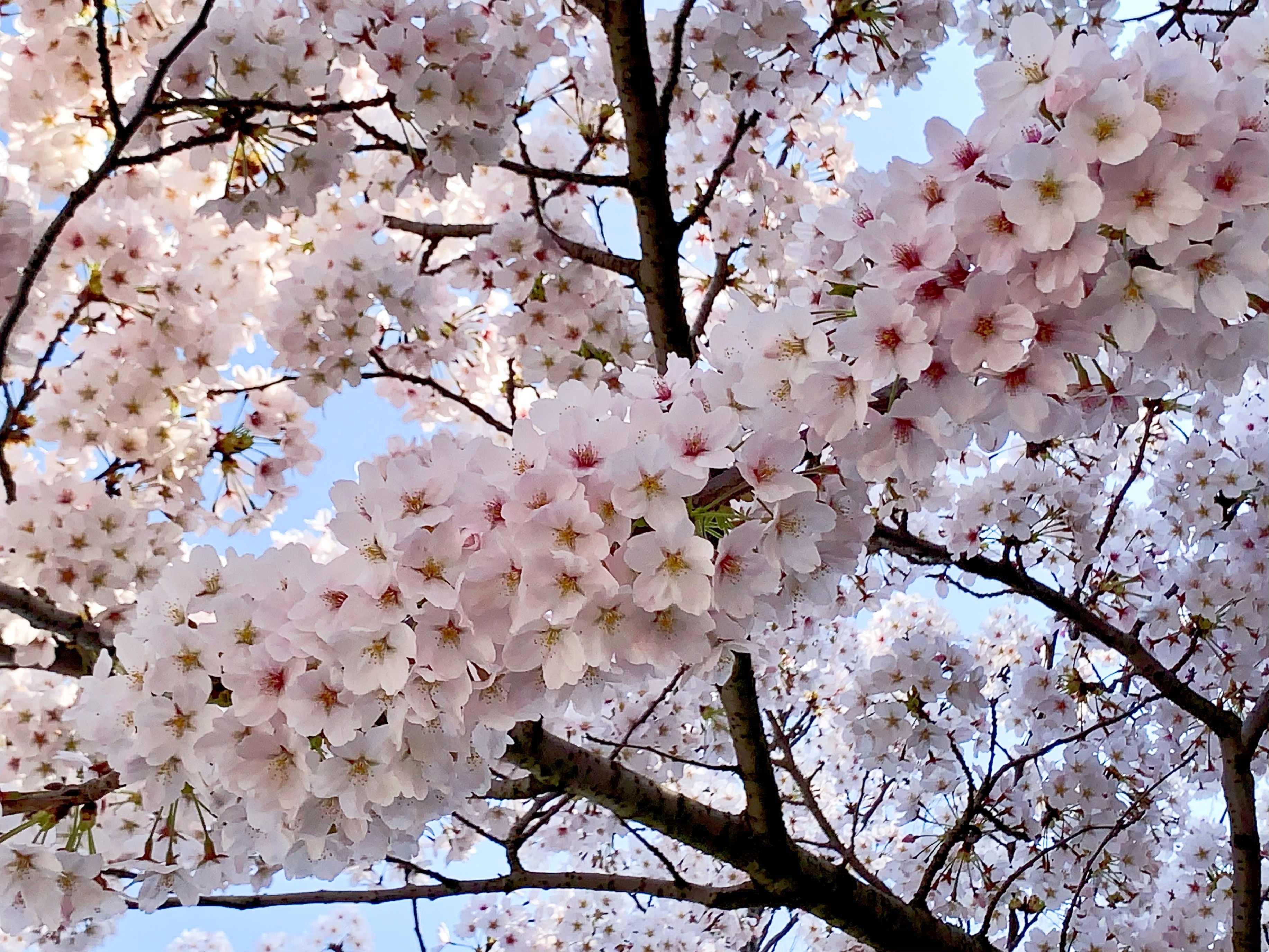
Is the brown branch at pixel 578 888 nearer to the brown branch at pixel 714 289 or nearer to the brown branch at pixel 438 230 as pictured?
the brown branch at pixel 714 289

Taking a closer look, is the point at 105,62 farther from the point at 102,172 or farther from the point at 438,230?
the point at 438,230

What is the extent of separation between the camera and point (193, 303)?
10.6ft

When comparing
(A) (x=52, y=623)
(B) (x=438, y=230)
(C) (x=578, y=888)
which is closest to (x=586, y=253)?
(B) (x=438, y=230)

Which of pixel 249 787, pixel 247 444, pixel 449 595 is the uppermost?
pixel 247 444

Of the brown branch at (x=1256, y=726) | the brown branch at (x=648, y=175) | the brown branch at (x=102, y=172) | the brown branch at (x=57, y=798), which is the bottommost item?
the brown branch at (x=57, y=798)

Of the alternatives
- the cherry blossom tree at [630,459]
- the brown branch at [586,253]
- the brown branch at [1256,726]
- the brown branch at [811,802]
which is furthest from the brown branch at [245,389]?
the brown branch at [1256,726]

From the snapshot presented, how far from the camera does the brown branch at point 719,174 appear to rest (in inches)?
101

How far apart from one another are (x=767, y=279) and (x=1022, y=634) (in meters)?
4.23

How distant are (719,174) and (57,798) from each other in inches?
94.5

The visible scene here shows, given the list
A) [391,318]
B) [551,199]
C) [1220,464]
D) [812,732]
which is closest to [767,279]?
[551,199]

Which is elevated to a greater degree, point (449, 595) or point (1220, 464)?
point (1220, 464)

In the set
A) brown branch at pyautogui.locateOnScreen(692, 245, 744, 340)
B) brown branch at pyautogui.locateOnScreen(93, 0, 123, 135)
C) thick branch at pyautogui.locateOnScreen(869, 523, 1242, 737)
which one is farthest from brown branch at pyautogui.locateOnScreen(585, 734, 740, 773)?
brown branch at pyautogui.locateOnScreen(93, 0, 123, 135)

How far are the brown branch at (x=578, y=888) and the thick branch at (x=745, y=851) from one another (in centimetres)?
7

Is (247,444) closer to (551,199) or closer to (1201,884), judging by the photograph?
(551,199)
